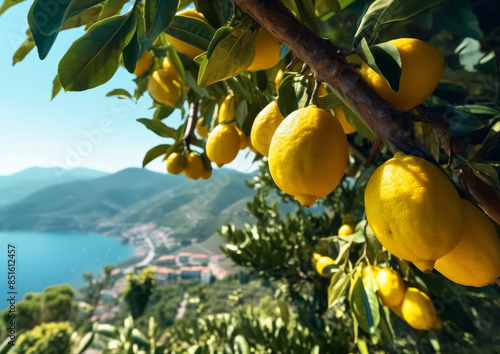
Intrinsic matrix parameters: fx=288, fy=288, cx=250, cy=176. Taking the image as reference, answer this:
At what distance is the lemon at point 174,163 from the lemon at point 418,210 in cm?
55

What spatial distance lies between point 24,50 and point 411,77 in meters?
0.59

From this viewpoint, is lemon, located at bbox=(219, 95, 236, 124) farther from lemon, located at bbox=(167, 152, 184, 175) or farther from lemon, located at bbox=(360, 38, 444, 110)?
lemon, located at bbox=(360, 38, 444, 110)

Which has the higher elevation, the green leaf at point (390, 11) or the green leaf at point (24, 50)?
the green leaf at point (24, 50)

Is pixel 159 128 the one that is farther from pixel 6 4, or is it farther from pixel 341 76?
pixel 341 76

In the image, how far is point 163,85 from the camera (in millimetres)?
586

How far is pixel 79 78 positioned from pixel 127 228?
1451 cm

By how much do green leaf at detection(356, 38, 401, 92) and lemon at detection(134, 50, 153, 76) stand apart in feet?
1.71

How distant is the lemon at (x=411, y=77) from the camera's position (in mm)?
262

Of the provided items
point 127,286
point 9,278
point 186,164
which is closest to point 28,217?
point 127,286

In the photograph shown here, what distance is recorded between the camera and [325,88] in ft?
1.18

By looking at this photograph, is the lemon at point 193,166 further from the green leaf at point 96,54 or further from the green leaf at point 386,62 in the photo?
the green leaf at point 386,62

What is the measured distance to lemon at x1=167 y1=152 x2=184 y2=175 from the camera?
0.70 metres

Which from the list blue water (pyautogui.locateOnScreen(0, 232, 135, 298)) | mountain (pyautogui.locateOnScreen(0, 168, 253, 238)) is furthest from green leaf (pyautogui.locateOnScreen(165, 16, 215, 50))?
mountain (pyautogui.locateOnScreen(0, 168, 253, 238))

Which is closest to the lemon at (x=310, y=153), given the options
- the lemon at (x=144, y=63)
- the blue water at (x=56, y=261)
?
the lemon at (x=144, y=63)
